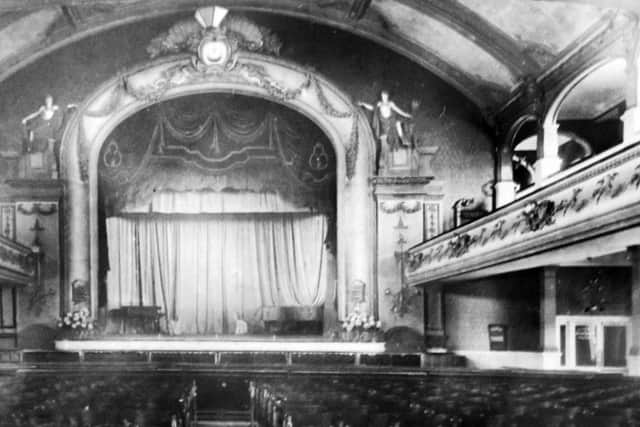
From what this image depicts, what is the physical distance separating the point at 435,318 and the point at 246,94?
220 inches

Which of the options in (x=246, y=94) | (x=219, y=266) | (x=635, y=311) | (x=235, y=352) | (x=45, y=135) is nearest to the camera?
(x=635, y=311)

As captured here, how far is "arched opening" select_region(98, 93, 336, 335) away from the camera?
1440cm

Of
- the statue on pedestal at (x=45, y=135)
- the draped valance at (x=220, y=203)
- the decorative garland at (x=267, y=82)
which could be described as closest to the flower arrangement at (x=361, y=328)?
the draped valance at (x=220, y=203)

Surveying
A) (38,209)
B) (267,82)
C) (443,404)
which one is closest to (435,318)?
(267,82)

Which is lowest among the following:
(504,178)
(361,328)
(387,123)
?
(361,328)

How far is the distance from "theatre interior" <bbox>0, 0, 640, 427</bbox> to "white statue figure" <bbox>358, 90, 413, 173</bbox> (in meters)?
0.04

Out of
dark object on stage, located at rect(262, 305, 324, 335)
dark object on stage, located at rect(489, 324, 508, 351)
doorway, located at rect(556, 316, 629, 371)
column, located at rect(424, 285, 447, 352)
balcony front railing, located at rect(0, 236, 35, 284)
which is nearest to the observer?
balcony front railing, located at rect(0, 236, 35, 284)

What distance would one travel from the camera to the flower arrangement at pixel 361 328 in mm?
13398

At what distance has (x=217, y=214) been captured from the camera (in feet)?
50.8

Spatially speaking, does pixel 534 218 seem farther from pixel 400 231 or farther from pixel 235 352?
pixel 235 352

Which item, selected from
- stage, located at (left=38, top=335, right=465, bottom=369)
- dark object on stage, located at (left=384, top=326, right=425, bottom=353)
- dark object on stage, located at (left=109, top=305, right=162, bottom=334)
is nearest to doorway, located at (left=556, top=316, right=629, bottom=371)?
stage, located at (left=38, top=335, right=465, bottom=369)

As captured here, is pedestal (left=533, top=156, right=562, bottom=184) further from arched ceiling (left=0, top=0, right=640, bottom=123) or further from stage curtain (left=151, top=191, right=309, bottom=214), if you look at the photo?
stage curtain (left=151, top=191, right=309, bottom=214)

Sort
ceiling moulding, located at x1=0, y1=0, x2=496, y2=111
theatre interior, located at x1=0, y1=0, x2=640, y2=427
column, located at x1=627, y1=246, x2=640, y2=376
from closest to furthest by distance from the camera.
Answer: column, located at x1=627, y1=246, x2=640, y2=376 → theatre interior, located at x1=0, y1=0, x2=640, y2=427 → ceiling moulding, located at x1=0, y1=0, x2=496, y2=111

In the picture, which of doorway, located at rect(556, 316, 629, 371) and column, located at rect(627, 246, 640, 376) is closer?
column, located at rect(627, 246, 640, 376)
